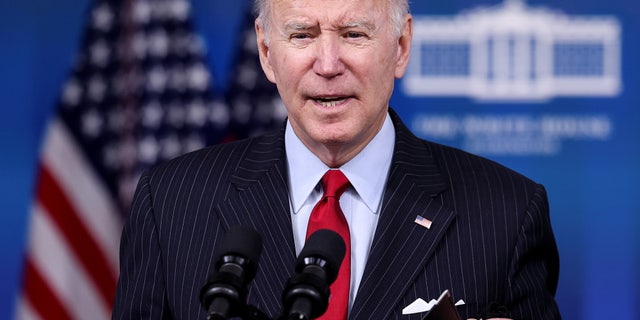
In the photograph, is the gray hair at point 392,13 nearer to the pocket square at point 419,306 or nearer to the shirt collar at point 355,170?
the shirt collar at point 355,170

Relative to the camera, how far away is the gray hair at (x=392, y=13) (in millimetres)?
2061

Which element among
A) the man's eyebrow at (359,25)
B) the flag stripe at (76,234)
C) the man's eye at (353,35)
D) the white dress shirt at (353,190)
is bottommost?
the flag stripe at (76,234)

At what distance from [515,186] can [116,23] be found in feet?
7.63

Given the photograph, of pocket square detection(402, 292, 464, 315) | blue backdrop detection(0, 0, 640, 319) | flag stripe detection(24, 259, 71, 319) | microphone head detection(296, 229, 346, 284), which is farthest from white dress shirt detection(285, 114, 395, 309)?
flag stripe detection(24, 259, 71, 319)

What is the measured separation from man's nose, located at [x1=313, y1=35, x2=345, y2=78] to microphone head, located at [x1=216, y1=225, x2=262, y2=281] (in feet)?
1.74

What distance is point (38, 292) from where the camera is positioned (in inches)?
158

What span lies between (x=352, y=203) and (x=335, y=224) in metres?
0.10

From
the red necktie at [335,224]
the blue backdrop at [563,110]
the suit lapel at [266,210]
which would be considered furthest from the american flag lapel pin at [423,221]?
the blue backdrop at [563,110]

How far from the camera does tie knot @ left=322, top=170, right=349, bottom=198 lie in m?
2.09

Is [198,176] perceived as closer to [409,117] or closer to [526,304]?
[526,304]

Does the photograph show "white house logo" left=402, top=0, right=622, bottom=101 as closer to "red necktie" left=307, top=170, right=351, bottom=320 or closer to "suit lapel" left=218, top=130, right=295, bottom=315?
"suit lapel" left=218, top=130, right=295, bottom=315

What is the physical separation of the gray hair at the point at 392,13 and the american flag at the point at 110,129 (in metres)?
1.94

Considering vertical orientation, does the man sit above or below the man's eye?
below

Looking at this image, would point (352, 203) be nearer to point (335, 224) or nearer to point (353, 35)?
point (335, 224)
